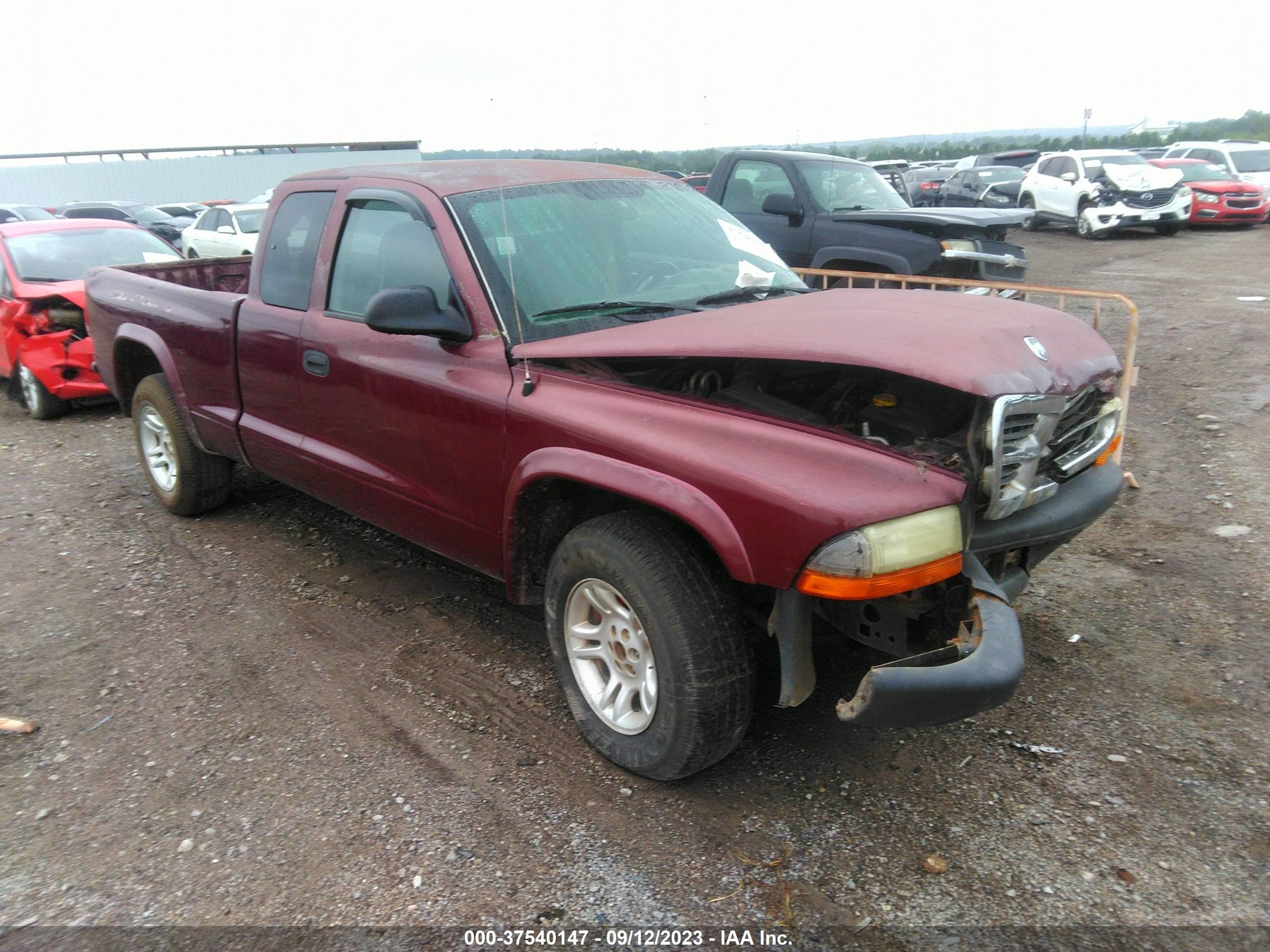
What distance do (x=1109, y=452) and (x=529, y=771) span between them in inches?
89.1

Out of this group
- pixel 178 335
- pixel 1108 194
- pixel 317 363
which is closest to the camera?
pixel 317 363

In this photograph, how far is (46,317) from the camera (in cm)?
762

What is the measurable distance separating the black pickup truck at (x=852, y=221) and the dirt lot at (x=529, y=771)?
344cm

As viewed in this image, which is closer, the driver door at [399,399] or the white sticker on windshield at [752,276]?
the driver door at [399,399]

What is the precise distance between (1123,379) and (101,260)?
27.8 ft

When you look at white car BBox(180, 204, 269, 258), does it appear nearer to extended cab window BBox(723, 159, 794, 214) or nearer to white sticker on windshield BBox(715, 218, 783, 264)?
extended cab window BBox(723, 159, 794, 214)

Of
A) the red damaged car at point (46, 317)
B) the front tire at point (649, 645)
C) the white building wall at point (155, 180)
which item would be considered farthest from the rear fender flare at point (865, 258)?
the white building wall at point (155, 180)

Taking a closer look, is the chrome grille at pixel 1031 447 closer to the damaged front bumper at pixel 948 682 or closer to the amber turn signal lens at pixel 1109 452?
the amber turn signal lens at pixel 1109 452

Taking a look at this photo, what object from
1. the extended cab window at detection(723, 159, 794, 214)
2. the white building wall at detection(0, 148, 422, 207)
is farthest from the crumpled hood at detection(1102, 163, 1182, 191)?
the white building wall at detection(0, 148, 422, 207)

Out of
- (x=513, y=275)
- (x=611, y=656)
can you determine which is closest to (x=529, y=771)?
(x=611, y=656)

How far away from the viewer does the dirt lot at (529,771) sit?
Answer: 8.07ft

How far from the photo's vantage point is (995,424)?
7.66ft

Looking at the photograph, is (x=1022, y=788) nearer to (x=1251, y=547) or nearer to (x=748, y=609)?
(x=748, y=609)

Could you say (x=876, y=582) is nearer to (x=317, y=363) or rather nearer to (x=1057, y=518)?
(x=1057, y=518)
